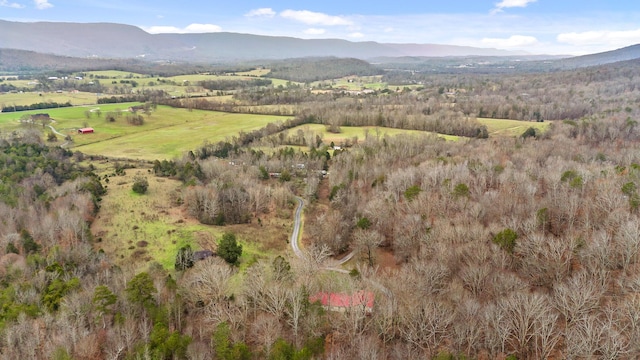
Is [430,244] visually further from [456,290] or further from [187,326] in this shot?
[187,326]

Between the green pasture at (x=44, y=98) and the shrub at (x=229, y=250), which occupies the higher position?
the green pasture at (x=44, y=98)

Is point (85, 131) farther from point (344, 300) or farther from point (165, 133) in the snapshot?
point (344, 300)

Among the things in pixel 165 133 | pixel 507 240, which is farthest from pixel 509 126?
pixel 165 133

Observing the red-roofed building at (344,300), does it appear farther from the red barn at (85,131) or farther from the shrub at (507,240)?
the red barn at (85,131)

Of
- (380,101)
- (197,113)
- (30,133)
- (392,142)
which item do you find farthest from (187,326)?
(380,101)

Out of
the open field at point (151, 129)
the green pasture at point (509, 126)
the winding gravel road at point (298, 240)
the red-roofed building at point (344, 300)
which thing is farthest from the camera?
the green pasture at point (509, 126)

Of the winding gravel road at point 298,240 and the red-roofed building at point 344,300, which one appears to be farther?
the winding gravel road at point 298,240

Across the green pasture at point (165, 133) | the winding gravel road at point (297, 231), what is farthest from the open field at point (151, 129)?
the winding gravel road at point (297, 231)

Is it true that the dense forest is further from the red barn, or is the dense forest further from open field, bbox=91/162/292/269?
the red barn
